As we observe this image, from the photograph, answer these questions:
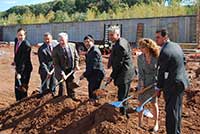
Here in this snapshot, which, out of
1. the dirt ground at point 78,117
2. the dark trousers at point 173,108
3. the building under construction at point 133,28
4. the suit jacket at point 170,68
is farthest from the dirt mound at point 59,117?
the building under construction at point 133,28

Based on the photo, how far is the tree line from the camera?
46031 millimetres

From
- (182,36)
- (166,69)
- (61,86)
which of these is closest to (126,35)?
(182,36)

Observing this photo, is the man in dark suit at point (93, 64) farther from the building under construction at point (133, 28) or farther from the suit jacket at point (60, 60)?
the building under construction at point (133, 28)

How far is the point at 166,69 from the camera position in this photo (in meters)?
6.02

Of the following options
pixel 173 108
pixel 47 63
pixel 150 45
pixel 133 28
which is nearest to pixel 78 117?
pixel 47 63

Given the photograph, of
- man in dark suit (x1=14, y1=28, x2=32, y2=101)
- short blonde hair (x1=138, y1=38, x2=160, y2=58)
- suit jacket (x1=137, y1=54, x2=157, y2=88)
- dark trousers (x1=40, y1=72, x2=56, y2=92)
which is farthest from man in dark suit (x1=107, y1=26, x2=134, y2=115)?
man in dark suit (x1=14, y1=28, x2=32, y2=101)

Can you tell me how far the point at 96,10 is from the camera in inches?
2635

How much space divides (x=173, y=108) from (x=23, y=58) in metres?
4.33

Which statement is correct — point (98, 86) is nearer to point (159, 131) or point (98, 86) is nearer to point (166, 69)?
point (159, 131)

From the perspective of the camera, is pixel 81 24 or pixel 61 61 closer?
pixel 61 61

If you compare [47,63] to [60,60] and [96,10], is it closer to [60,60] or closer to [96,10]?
[60,60]

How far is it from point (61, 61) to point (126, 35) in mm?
28904

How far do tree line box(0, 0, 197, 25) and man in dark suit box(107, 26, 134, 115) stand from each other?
31.5 meters

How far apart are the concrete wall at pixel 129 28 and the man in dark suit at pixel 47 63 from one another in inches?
950
